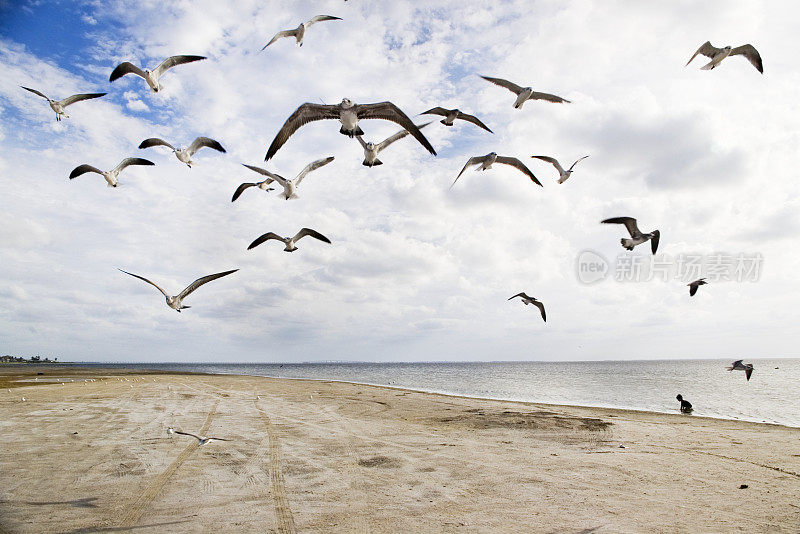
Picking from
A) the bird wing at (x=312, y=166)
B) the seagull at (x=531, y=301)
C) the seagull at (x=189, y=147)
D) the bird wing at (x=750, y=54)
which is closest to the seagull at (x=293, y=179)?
the bird wing at (x=312, y=166)

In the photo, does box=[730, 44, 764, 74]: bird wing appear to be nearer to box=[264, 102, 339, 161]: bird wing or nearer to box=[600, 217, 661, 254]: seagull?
box=[600, 217, 661, 254]: seagull

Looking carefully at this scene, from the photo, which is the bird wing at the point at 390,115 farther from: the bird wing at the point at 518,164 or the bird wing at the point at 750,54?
the bird wing at the point at 750,54

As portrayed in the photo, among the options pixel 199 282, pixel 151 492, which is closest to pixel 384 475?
pixel 151 492

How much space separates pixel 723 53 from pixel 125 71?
54.0 feet

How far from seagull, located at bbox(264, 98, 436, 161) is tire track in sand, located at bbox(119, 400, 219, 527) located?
21.2 ft

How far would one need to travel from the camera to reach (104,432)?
42.9 ft

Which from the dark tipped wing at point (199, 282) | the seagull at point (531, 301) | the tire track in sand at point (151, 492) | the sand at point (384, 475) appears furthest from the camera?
the seagull at point (531, 301)

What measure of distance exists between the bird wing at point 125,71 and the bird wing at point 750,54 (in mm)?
16384

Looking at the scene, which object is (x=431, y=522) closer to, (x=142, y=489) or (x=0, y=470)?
(x=142, y=489)

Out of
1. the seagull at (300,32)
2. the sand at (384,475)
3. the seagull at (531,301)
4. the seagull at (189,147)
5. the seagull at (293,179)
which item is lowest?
the sand at (384,475)

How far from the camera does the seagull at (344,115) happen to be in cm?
857

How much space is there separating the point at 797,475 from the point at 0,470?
17491 millimetres

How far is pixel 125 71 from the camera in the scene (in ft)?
38.9

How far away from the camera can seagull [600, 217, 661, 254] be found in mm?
Answer: 13223
